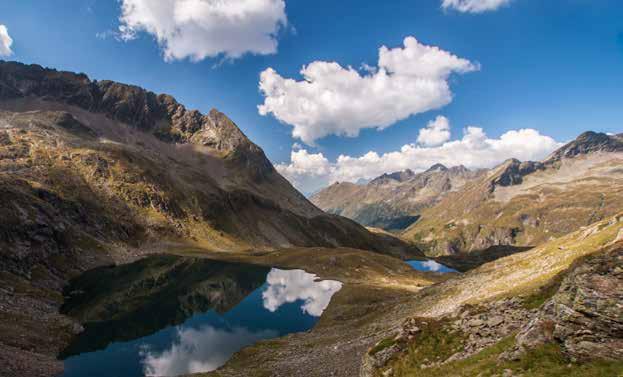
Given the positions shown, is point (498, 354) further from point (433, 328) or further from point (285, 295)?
point (285, 295)

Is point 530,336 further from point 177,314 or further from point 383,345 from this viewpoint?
point 177,314

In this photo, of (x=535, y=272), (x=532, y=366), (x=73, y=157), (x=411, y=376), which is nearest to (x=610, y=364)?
(x=532, y=366)

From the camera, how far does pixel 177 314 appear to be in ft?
231

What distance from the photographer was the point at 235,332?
201ft

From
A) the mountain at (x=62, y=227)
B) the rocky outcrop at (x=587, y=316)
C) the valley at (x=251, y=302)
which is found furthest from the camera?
the mountain at (x=62, y=227)

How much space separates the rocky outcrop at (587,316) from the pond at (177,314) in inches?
1669

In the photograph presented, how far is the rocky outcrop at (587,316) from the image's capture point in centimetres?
1466

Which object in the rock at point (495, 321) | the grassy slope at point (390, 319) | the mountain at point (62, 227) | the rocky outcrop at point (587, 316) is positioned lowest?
the grassy slope at point (390, 319)

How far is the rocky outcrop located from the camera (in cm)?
1466

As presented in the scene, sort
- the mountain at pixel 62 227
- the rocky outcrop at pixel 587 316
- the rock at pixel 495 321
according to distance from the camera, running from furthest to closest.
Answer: the mountain at pixel 62 227, the rock at pixel 495 321, the rocky outcrop at pixel 587 316

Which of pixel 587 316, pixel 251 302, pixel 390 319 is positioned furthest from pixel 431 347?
pixel 251 302

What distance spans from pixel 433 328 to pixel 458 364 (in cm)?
619

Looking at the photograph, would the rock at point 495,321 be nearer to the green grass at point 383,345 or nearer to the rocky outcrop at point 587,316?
the rocky outcrop at point 587,316

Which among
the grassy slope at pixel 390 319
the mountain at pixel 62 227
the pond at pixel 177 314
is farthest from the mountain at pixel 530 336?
the mountain at pixel 62 227
